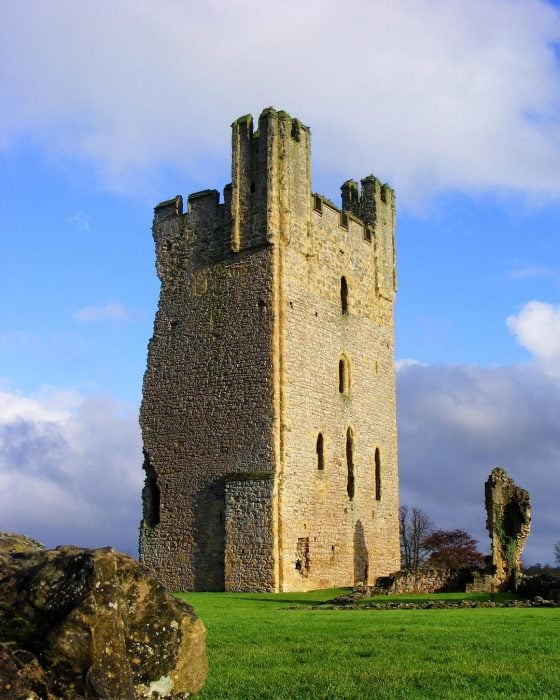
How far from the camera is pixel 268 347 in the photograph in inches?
1050

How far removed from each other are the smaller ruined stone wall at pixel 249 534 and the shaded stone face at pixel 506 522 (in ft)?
20.2

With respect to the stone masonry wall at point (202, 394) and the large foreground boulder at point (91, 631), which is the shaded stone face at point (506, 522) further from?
the large foreground boulder at point (91, 631)

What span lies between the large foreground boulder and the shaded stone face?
2049 cm

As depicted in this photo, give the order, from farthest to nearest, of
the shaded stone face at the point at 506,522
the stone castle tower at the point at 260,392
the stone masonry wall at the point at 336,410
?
the stone masonry wall at the point at 336,410 < the stone castle tower at the point at 260,392 < the shaded stone face at the point at 506,522

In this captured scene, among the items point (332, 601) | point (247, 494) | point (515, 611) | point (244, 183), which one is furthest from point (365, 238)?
point (515, 611)

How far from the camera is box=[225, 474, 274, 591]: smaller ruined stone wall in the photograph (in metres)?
25.3

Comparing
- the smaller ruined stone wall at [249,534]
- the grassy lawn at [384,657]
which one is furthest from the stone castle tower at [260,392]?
the grassy lawn at [384,657]

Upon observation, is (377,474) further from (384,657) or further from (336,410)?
(384,657)

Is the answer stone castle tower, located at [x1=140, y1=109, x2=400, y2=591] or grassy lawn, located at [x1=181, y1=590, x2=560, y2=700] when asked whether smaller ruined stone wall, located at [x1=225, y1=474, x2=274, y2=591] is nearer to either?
stone castle tower, located at [x1=140, y1=109, x2=400, y2=591]

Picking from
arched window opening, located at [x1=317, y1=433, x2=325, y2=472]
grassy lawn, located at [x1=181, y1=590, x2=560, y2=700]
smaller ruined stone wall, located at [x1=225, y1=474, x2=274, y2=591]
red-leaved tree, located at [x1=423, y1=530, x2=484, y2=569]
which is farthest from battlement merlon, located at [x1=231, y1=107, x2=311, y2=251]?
red-leaved tree, located at [x1=423, y1=530, x2=484, y2=569]

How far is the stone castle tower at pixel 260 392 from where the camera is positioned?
26188 millimetres

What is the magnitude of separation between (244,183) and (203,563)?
1139 centimetres

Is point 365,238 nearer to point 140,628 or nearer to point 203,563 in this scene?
point 203,563

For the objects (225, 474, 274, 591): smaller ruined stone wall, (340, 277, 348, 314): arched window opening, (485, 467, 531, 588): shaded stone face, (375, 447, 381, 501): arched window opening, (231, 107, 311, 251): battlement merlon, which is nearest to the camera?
(225, 474, 274, 591): smaller ruined stone wall
